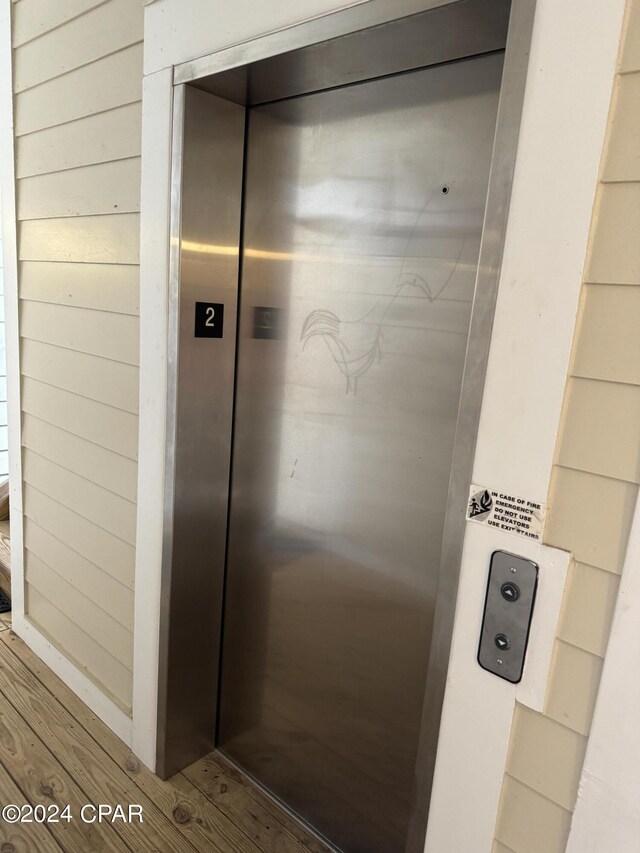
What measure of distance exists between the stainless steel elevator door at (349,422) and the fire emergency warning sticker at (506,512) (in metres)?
0.34

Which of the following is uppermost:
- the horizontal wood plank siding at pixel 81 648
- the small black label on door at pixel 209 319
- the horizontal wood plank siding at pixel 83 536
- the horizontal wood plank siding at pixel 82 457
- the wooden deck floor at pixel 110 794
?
the small black label on door at pixel 209 319

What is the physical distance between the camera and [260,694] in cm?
200

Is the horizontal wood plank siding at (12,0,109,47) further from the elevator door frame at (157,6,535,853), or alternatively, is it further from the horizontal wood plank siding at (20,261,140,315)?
the horizontal wood plank siding at (20,261,140,315)

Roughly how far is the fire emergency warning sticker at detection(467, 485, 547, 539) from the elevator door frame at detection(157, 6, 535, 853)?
0.09 ft

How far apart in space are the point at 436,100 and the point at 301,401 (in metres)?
0.82

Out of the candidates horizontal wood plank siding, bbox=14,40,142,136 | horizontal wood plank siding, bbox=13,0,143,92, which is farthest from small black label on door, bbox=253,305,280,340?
horizontal wood plank siding, bbox=13,0,143,92

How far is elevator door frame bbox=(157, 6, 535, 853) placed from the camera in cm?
101

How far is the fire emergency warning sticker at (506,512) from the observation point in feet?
3.45

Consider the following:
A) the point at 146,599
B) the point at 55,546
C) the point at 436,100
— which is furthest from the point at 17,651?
the point at 436,100

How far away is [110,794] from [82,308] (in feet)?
5.12

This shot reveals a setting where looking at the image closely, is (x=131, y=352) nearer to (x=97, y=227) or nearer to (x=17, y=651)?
(x=97, y=227)

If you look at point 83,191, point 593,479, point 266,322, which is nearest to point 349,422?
point 266,322

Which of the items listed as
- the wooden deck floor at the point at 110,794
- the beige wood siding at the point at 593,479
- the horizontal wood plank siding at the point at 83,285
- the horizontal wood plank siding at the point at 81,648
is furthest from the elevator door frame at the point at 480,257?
the horizontal wood plank siding at the point at 81,648

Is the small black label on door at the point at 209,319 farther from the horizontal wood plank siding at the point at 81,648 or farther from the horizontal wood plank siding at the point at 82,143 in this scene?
the horizontal wood plank siding at the point at 81,648
